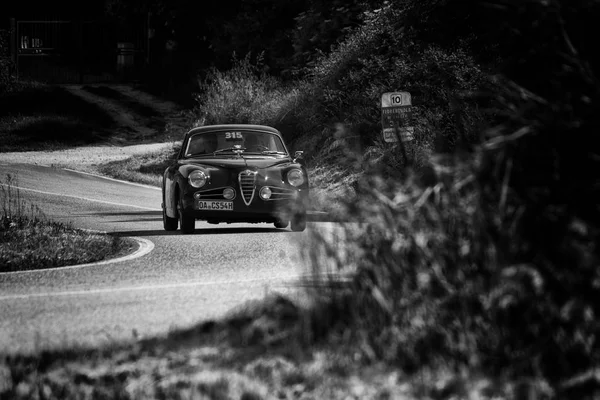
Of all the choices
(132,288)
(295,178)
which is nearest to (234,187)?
(295,178)

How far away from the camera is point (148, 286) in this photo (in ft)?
38.8

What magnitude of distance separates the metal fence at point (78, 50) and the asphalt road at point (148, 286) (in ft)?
111

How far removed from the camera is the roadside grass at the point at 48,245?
1445cm

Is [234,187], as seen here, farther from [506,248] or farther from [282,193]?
[506,248]

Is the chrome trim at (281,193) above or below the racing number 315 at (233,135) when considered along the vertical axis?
below

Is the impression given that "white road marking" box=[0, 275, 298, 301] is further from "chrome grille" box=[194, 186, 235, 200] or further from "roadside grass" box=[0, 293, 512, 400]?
"chrome grille" box=[194, 186, 235, 200]

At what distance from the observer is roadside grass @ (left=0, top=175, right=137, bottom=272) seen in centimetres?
1445

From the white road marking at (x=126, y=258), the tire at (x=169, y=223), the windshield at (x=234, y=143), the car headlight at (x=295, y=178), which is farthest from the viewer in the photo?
the tire at (x=169, y=223)

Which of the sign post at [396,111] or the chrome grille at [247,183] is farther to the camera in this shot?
the sign post at [396,111]

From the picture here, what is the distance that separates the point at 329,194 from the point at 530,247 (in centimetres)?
2275

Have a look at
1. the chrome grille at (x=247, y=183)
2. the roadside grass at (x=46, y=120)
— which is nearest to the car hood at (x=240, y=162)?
the chrome grille at (x=247, y=183)

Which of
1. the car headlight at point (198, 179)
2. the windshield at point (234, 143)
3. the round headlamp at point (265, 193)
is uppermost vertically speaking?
the windshield at point (234, 143)

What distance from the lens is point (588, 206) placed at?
249 inches

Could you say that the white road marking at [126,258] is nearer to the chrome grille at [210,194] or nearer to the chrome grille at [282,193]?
the chrome grille at [210,194]
